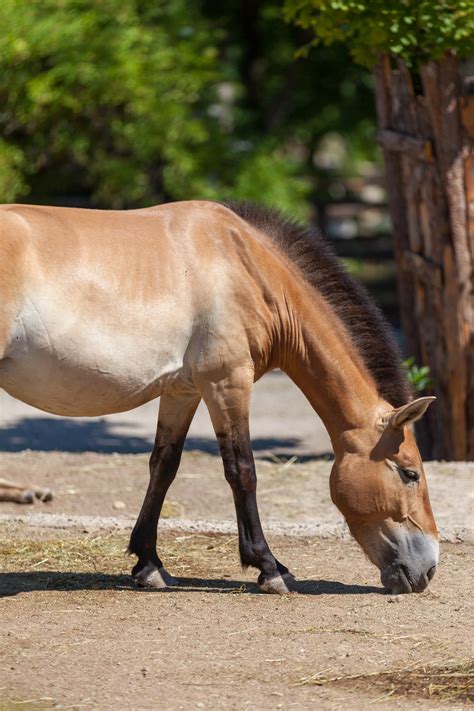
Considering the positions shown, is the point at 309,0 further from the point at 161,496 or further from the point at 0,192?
the point at 0,192

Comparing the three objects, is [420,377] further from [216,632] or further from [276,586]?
[216,632]

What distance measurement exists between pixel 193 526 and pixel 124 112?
7.20 metres

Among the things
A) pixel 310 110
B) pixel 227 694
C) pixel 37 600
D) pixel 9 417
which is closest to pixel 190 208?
pixel 37 600

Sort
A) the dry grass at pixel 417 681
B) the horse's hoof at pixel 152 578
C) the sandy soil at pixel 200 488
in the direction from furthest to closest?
the sandy soil at pixel 200 488 < the horse's hoof at pixel 152 578 < the dry grass at pixel 417 681

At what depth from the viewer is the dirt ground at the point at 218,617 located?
3.86 meters

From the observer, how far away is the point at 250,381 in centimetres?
502

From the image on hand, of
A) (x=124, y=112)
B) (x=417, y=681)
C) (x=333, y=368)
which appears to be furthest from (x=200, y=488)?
(x=124, y=112)

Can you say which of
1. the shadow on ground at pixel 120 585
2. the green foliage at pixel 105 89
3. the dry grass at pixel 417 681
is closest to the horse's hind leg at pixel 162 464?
the shadow on ground at pixel 120 585

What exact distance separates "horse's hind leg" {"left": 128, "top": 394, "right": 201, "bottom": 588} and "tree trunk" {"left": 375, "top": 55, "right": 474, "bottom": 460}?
3.14 metres

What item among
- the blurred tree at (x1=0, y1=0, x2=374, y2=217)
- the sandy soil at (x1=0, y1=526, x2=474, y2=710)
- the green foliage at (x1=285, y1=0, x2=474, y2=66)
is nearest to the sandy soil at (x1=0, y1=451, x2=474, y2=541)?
the sandy soil at (x1=0, y1=526, x2=474, y2=710)

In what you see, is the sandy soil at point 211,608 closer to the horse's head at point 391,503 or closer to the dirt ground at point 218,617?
the dirt ground at point 218,617

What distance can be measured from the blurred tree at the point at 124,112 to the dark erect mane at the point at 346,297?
6.71 metres

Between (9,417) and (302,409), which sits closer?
(9,417)

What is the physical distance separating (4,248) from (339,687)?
2.13m
